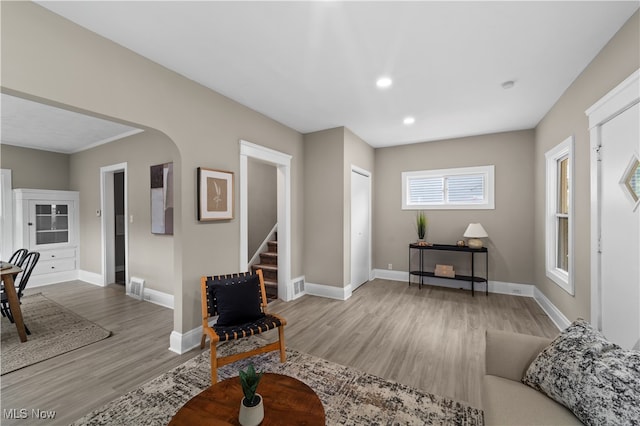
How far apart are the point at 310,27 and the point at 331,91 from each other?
3.46 feet

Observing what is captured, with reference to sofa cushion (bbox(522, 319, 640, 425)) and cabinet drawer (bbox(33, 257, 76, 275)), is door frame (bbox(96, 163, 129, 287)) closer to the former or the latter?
cabinet drawer (bbox(33, 257, 76, 275))

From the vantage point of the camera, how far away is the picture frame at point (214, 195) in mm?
2756

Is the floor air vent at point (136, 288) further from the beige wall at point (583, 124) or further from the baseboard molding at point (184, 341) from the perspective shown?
the beige wall at point (583, 124)

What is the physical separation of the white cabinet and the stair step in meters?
3.81

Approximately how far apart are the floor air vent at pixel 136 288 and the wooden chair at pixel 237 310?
215 cm

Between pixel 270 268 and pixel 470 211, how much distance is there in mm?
3696

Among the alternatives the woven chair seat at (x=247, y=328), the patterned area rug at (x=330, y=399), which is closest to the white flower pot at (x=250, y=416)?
the patterned area rug at (x=330, y=399)

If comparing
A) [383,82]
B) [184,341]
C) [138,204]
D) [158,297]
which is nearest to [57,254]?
[138,204]

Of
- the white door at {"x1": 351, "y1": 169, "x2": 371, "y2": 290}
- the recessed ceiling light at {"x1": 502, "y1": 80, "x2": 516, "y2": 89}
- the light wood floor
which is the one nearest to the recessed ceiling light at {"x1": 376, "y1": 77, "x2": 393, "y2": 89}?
the recessed ceiling light at {"x1": 502, "y1": 80, "x2": 516, "y2": 89}

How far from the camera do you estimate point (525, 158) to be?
4348mm

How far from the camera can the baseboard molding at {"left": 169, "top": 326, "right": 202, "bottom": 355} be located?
102 inches

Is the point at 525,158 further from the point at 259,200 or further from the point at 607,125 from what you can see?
the point at 259,200

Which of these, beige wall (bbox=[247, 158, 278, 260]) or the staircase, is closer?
the staircase

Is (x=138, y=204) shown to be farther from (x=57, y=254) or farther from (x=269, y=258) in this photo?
(x=57, y=254)
